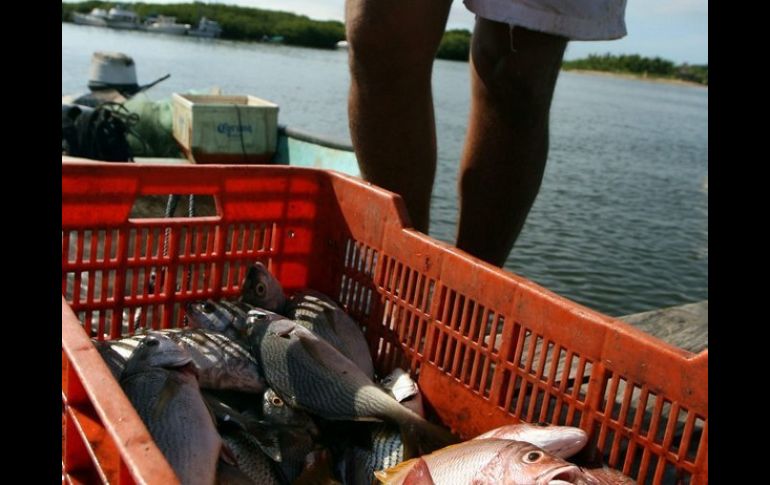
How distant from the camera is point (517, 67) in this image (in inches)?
117

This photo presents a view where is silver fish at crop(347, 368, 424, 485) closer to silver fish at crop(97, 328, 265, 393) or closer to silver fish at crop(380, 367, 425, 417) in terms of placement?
silver fish at crop(380, 367, 425, 417)

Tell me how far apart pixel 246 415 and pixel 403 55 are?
1.37 metres

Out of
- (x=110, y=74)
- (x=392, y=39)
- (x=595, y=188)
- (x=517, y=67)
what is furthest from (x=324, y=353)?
(x=595, y=188)

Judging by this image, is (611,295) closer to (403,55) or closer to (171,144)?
(171,144)

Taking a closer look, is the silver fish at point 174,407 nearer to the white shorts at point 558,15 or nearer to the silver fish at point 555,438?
the silver fish at point 555,438

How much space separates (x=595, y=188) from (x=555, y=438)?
13.4 meters

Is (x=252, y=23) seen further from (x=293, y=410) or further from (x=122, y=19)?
(x=293, y=410)

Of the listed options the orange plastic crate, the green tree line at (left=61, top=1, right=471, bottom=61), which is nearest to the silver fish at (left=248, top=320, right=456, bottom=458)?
the orange plastic crate

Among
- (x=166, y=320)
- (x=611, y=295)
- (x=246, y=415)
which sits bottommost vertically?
(x=611, y=295)

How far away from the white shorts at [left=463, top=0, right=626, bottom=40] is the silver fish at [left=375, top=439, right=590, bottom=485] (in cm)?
154

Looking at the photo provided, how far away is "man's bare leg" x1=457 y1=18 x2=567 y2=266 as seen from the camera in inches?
118

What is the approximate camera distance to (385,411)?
240 centimetres

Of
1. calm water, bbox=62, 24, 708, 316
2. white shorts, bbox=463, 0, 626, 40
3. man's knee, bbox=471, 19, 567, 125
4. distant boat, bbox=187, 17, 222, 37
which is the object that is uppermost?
distant boat, bbox=187, 17, 222, 37
